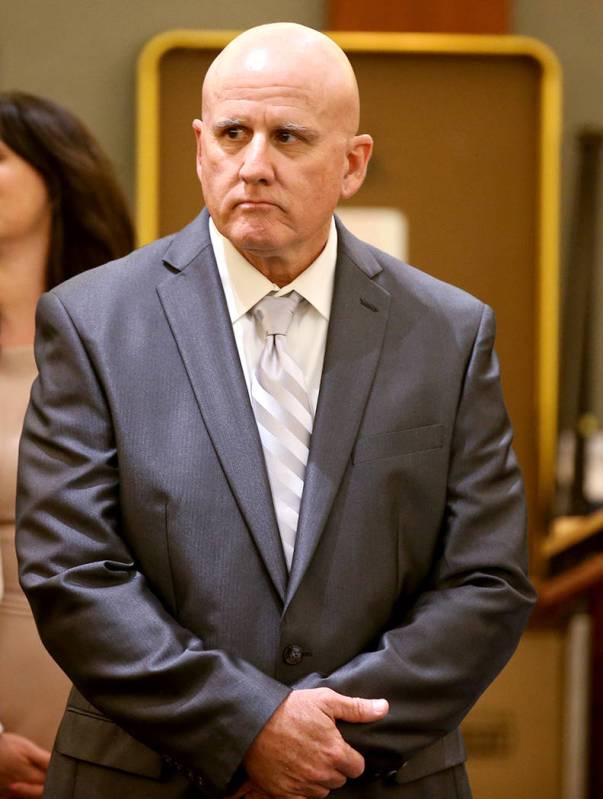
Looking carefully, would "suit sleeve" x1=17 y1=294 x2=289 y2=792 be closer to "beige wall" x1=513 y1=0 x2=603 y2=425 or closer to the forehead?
the forehead

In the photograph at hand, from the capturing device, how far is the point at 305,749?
1.62 meters

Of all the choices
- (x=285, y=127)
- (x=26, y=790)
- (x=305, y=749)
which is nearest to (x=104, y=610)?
(x=305, y=749)

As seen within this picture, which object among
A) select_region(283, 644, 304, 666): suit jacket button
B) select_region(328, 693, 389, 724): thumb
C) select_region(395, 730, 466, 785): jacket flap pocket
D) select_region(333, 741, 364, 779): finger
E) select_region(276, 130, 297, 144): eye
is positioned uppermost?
select_region(276, 130, 297, 144): eye

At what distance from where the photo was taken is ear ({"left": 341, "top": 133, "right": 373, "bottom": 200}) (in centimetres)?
177

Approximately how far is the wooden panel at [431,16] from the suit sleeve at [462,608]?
7.51 ft

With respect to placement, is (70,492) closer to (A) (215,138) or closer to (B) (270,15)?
(A) (215,138)

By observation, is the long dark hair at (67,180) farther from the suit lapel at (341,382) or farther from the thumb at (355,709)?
the thumb at (355,709)

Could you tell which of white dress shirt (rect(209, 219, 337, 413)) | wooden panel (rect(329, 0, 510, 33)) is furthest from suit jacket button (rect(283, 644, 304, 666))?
wooden panel (rect(329, 0, 510, 33))

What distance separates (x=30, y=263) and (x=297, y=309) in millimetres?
784

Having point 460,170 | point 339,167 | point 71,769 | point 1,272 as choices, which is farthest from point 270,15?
point 71,769

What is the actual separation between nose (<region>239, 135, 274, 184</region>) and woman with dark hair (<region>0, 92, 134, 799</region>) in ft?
2.76

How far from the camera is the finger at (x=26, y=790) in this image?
226 centimetres

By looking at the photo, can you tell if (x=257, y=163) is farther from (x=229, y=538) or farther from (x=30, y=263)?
(x=30, y=263)

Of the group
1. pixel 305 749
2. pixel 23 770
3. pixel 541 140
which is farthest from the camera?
pixel 541 140
